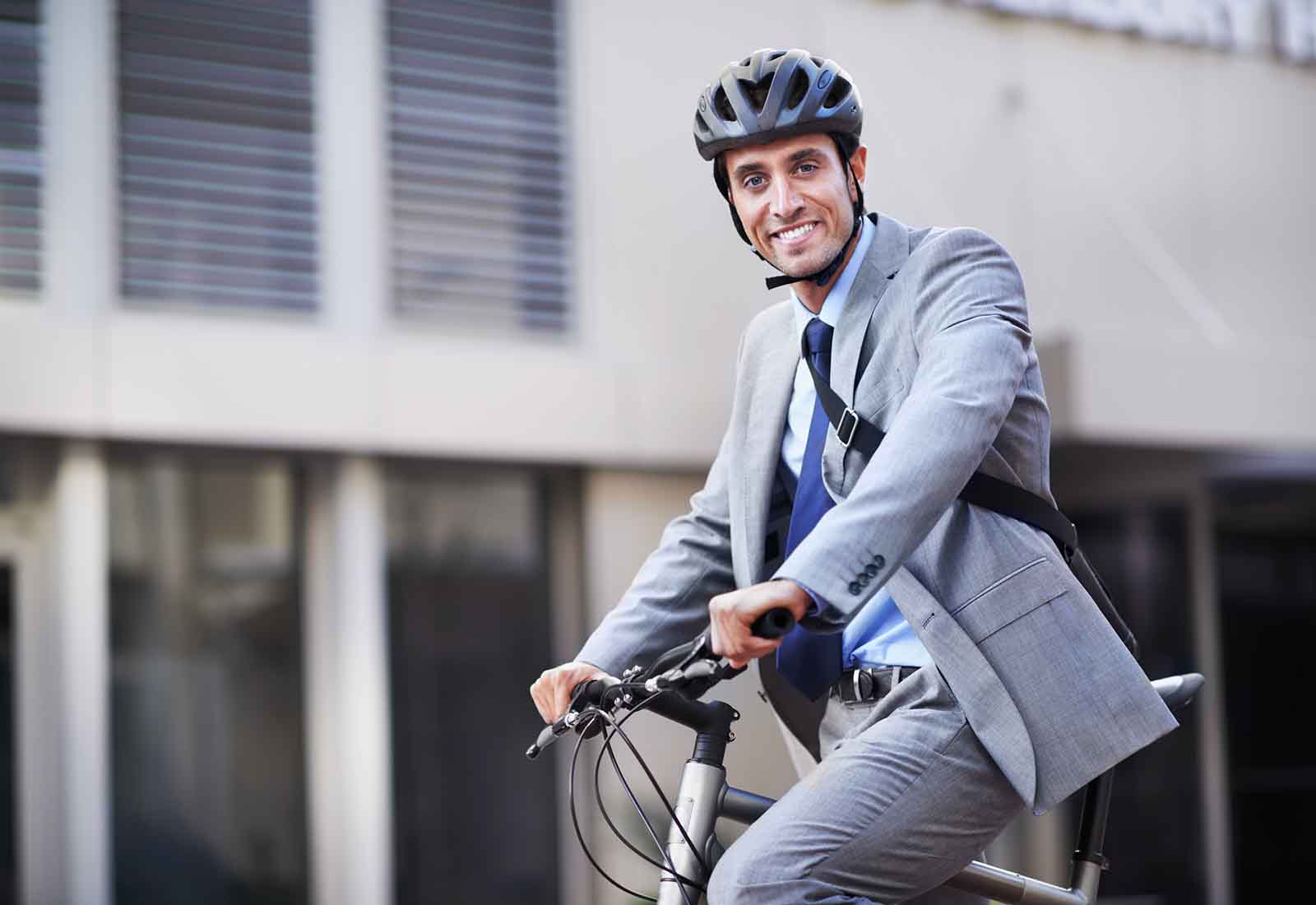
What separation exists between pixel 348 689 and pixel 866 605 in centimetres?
701

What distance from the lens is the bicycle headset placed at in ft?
9.76

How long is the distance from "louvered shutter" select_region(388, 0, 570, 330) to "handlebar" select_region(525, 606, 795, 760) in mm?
6962

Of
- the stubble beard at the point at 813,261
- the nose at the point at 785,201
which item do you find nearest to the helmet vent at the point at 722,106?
the nose at the point at 785,201

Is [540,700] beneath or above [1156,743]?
above

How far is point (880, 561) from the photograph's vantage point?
2.56 meters

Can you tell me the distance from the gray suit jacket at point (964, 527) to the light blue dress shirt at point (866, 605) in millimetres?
39

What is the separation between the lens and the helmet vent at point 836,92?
3000mm

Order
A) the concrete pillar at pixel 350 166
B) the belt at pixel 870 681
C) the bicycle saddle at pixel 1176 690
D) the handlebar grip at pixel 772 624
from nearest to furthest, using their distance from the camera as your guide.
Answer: the handlebar grip at pixel 772 624, the belt at pixel 870 681, the bicycle saddle at pixel 1176 690, the concrete pillar at pixel 350 166

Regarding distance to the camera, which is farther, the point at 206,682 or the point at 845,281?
the point at 206,682

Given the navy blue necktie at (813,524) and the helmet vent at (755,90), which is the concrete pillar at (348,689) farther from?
the helmet vent at (755,90)

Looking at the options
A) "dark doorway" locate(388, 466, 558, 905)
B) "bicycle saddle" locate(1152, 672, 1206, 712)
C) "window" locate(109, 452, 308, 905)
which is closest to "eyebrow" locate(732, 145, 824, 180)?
"bicycle saddle" locate(1152, 672, 1206, 712)

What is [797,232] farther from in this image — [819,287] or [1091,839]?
[1091,839]

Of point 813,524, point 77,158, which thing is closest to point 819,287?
point 813,524

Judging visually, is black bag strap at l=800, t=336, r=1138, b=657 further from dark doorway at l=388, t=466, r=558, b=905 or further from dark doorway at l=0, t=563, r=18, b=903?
dark doorway at l=388, t=466, r=558, b=905
